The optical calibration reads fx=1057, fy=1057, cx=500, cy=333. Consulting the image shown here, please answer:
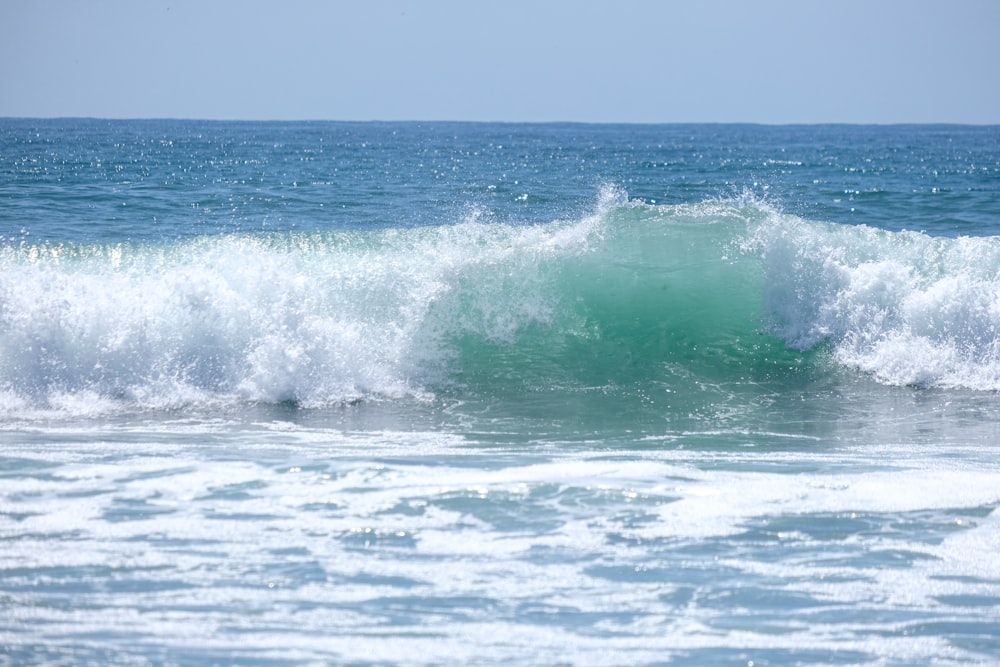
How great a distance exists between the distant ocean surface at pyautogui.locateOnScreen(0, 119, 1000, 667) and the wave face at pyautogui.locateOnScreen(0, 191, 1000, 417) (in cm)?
4

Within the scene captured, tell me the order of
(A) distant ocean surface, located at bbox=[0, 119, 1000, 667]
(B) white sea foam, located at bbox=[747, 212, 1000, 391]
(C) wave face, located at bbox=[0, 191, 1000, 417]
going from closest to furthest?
(A) distant ocean surface, located at bbox=[0, 119, 1000, 667] < (C) wave face, located at bbox=[0, 191, 1000, 417] < (B) white sea foam, located at bbox=[747, 212, 1000, 391]

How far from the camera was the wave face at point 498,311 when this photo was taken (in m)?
9.61

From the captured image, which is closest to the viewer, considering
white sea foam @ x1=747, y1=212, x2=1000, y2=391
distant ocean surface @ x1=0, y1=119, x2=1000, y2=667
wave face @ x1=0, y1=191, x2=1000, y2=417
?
distant ocean surface @ x1=0, y1=119, x2=1000, y2=667

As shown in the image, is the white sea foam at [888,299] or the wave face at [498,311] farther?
the white sea foam at [888,299]

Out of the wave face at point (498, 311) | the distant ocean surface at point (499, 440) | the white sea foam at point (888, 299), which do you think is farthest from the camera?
the white sea foam at point (888, 299)

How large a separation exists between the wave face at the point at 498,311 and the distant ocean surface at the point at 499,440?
37 mm

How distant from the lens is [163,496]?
6.21 metres

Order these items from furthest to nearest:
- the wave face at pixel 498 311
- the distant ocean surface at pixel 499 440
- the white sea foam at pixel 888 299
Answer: the white sea foam at pixel 888 299, the wave face at pixel 498 311, the distant ocean surface at pixel 499 440

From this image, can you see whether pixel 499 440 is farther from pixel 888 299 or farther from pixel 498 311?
pixel 888 299

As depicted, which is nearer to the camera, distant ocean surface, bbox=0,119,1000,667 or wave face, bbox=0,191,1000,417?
distant ocean surface, bbox=0,119,1000,667

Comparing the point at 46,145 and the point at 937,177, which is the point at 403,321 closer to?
the point at 937,177

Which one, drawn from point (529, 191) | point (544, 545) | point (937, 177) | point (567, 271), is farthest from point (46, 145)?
point (544, 545)

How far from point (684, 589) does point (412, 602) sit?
1282 mm

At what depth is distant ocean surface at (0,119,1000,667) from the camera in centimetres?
469
